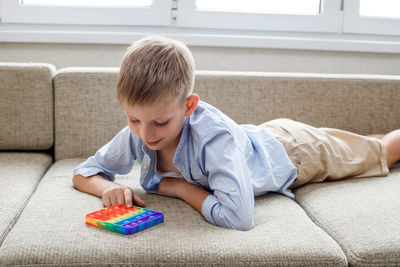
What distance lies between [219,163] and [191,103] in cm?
17

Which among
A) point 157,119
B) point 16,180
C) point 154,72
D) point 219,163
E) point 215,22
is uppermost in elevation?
point 215,22

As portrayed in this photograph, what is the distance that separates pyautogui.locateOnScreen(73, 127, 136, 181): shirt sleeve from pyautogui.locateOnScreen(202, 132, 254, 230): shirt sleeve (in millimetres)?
281

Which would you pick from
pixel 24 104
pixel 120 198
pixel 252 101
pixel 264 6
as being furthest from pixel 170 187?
pixel 264 6

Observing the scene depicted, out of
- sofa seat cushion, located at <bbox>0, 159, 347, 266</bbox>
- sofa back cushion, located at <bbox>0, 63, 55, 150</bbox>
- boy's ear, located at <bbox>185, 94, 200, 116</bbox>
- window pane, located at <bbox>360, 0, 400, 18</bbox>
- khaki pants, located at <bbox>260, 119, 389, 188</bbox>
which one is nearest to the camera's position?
sofa seat cushion, located at <bbox>0, 159, 347, 266</bbox>

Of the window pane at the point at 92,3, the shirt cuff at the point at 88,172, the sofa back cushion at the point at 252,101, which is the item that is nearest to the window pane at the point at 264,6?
the window pane at the point at 92,3

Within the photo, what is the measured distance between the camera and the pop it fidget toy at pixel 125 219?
3.76ft

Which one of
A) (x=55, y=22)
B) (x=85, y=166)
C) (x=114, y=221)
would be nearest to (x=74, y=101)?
(x=85, y=166)

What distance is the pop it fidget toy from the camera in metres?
1.15

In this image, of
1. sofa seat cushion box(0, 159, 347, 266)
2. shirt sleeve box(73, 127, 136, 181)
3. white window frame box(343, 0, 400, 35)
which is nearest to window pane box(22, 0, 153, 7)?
white window frame box(343, 0, 400, 35)

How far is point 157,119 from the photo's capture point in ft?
3.94

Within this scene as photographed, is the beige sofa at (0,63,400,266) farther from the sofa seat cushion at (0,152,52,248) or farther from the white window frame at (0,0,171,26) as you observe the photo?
the white window frame at (0,0,171,26)

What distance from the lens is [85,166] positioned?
1.50m

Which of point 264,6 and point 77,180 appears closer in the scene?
point 77,180

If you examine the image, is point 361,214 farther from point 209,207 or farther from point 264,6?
point 264,6
